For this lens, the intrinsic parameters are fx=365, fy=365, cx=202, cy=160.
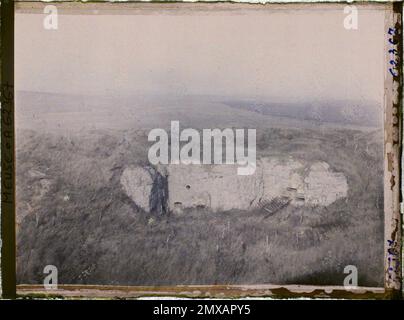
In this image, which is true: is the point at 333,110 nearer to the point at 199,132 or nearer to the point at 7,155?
the point at 199,132

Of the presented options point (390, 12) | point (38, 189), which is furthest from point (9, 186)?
point (390, 12)

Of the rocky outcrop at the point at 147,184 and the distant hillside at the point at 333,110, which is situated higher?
the distant hillside at the point at 333,110

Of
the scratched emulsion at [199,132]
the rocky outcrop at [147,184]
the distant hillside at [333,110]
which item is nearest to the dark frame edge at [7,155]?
the scratched emulsion at [199,132]

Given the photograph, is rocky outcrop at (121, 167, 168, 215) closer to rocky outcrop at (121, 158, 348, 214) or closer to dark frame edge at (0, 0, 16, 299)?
rocky outcrop at (121, 158, 348, 214)

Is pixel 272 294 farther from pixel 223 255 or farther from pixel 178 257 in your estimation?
pixel 178 257

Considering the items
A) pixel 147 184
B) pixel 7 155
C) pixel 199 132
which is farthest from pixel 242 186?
pixel 7 155

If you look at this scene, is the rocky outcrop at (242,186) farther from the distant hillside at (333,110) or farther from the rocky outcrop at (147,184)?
the distant hillside at (333,110)

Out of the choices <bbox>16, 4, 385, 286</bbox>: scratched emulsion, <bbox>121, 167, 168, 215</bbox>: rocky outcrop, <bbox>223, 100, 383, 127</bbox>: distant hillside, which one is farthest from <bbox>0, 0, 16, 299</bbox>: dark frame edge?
<bbox>223, 100, 383, 127</bbox>: distant hillside
